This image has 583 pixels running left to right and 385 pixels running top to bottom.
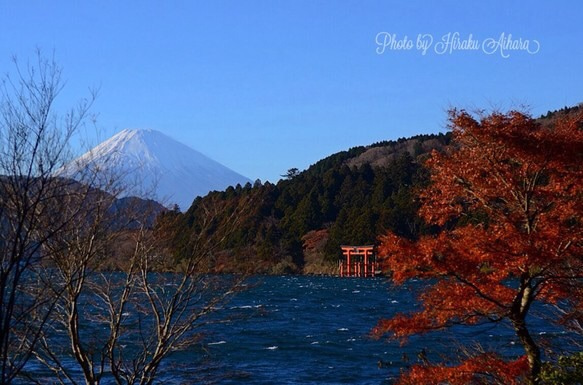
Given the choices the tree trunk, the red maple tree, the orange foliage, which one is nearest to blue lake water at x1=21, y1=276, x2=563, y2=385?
the orange foliage

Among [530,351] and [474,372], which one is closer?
[474,372]

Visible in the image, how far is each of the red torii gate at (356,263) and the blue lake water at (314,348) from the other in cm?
3851

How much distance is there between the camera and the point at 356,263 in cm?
9112

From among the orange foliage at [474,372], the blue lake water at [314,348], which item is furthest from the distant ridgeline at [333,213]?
the orange foliage at [474,372]

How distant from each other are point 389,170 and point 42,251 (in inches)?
3487

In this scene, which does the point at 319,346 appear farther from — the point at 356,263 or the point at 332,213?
the point at 332,213

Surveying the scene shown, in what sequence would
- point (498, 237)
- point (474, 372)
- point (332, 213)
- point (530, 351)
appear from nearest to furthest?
point (498, 237) < point (474, 372) < point (530, 351) < point (332, 213)

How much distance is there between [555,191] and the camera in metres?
9.76

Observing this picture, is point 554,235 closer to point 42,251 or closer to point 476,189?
→ point 476,189

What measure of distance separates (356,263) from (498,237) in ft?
269

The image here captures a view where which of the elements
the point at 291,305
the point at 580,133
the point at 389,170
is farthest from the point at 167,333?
the point at 389,170

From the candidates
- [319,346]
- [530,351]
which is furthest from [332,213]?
[530,351]

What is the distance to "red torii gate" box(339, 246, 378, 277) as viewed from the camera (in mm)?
87188

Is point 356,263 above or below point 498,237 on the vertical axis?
above
